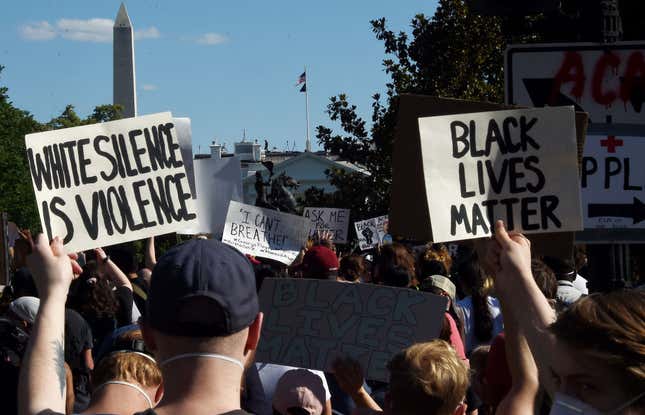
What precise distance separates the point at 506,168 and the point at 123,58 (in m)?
65.3

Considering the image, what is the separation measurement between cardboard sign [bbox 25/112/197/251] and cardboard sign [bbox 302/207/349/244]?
1236 centimetres

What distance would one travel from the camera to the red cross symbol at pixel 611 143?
15.7ft

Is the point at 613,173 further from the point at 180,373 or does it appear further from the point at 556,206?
the point at 180,373

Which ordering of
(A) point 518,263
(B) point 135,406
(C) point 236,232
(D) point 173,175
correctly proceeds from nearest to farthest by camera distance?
(A) point 518,263 → (B) point 135,406 → (D) point 173,175 → (C) point 236,232

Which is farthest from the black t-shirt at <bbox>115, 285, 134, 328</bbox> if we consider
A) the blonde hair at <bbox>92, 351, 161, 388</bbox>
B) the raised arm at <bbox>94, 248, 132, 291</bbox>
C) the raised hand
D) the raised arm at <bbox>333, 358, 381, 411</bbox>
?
the raised hand

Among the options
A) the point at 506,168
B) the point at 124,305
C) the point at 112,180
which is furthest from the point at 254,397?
the point at 124,305

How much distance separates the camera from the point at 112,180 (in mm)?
4562

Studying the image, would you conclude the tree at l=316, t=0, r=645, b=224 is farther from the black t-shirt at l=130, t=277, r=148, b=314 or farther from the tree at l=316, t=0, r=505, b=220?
the black t-shirt at l=130, t=277, r=148, b=314

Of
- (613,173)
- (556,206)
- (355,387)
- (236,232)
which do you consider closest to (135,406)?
(355,387)

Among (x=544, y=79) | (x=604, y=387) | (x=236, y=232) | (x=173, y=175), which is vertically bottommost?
(x=236, y=232)

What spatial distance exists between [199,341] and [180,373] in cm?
8

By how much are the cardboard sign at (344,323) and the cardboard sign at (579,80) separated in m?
1.16

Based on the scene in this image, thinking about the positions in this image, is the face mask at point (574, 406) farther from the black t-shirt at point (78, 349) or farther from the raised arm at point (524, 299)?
the black t-shirt at point (78, 349)

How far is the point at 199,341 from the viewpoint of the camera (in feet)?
7.45
